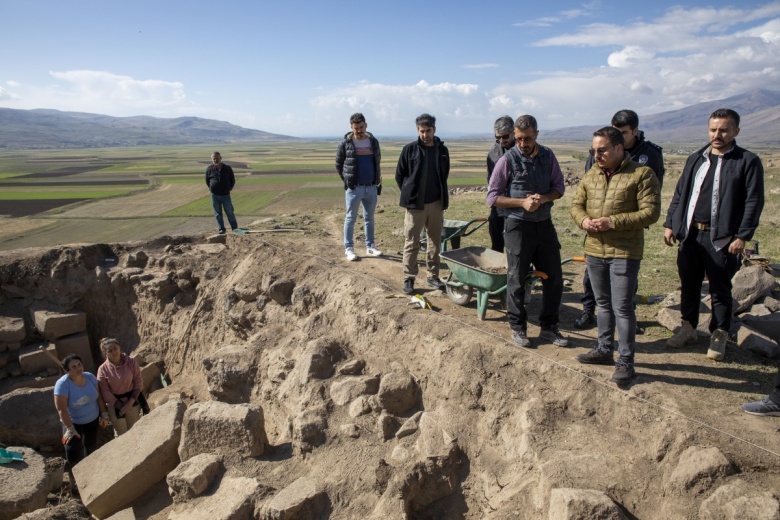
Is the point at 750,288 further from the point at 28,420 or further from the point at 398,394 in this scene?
the point at 28,420

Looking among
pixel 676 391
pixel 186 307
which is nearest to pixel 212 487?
pixel 676 391

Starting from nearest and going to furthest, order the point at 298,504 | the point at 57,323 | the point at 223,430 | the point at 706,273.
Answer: the point at 298,504 < the point at 706,273 < the point at 223,430 < the point at 57,323

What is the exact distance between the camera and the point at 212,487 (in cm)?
518

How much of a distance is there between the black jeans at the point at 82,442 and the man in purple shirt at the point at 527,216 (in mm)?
5855

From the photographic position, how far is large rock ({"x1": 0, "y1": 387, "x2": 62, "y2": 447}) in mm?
8016

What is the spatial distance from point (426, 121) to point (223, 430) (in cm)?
456

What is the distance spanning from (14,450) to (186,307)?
375 centimetres

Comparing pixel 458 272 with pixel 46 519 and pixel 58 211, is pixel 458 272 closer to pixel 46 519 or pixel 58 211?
pixel 46 519

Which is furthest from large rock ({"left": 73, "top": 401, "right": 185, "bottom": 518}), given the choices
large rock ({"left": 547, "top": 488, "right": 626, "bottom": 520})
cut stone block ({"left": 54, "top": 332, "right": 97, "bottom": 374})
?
cut stone block ({"left": 54, "top": 332, "right": 97, "bottom": 374})

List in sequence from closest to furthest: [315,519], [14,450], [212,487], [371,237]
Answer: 1. [315,519]
2. [212,487]
3. [14,450]
4. [371,237]

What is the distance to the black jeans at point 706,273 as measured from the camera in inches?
187

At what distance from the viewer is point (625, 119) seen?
5117 millimetres

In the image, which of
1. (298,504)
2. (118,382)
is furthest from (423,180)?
(118,382)

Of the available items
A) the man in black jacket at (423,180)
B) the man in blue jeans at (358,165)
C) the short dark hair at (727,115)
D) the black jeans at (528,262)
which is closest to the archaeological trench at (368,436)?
the black jeans at (528,262)
